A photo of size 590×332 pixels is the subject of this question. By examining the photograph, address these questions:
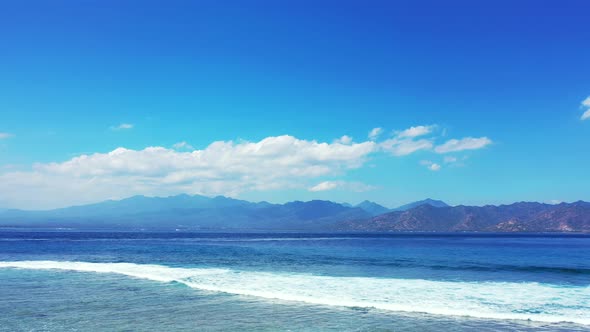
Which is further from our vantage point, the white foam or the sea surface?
the white foam

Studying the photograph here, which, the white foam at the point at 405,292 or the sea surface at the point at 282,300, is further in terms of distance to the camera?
the white foam at the point at 405,292

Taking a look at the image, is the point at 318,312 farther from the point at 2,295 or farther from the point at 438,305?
the point at 2,295

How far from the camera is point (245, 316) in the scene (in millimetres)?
19828

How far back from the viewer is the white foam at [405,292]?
21.5 meters

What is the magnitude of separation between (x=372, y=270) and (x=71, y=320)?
26.8 metres

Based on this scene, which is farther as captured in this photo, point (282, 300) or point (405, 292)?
point (405, 292)

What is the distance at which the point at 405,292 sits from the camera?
26328 millimetres

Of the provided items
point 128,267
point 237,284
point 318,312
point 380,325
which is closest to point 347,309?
point 318,312

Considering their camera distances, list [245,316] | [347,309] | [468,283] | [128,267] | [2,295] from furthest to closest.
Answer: [128,267] → [468,283] → [2,295] → [347,309] → [245,316]

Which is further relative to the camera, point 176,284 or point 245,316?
point 176,284

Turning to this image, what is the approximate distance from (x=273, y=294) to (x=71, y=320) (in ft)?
36.4

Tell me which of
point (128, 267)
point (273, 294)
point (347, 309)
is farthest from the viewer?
point (128, 267)

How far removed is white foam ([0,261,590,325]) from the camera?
2152cm

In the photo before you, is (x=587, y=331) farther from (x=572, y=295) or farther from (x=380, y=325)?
(x=572, y=295)
